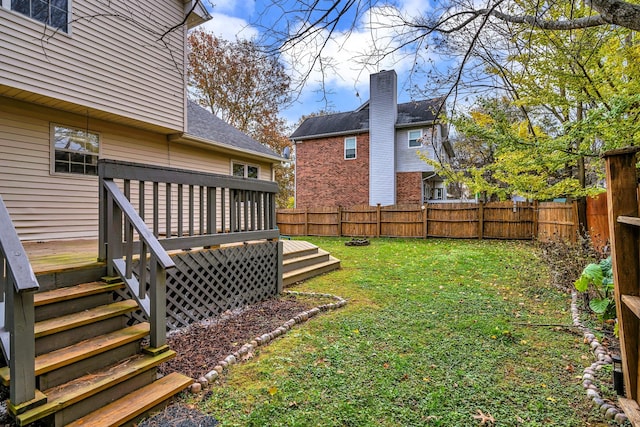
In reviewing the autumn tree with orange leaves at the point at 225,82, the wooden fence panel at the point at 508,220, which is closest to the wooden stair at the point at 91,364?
the wooden fence panel at the point at 508,220

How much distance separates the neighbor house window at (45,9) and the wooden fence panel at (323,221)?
11.9 m

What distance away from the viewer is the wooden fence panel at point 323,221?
16.1 metres

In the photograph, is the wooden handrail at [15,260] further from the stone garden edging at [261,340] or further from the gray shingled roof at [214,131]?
the gray shingled roof at [214,131]

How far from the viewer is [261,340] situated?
356 cm

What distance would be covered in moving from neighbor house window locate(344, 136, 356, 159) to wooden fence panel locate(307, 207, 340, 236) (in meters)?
4.54

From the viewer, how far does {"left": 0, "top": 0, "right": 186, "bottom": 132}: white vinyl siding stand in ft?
17.4

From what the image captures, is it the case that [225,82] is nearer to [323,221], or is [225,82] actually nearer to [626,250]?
[323,221]

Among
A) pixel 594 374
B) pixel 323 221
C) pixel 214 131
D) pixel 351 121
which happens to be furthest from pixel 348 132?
pixel 594 374

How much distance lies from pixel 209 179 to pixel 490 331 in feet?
13.1

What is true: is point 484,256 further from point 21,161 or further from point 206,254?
point 21,161

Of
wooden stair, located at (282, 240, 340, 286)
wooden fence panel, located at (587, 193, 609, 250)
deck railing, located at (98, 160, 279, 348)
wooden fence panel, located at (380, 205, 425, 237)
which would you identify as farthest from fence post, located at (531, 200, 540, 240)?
deck railing, located at (98, 160, 279, 348)

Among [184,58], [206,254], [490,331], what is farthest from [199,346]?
[184,58]

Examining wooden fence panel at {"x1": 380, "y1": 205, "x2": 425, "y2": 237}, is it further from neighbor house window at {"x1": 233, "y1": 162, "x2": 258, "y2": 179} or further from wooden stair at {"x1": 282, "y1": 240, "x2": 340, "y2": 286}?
wooden stair at {"x1": 282, "y1": 240, "x2": 340, "y2": 286}

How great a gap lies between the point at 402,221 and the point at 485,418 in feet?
41.6
